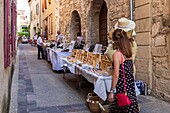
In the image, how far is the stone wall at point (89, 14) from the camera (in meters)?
6.98

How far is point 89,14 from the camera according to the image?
970 cm

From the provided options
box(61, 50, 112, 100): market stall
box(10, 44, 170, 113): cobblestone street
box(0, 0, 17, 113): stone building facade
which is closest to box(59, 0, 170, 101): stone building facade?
box(10, 44, 170, 113): cobblestone street

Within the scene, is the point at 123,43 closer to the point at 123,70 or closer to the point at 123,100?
the point at 123,70

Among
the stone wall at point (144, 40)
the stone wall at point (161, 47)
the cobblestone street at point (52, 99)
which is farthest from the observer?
the stone wall at point (144, 40)

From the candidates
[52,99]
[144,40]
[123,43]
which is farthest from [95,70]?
[123,43]

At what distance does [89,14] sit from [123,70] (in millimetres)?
7268

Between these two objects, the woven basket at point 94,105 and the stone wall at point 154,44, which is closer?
the woven basket at point 94,105

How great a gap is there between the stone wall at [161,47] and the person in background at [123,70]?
92.5 inches

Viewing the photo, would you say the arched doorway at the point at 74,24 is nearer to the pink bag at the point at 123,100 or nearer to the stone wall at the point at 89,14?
A: the stone wall at the point at 89,14

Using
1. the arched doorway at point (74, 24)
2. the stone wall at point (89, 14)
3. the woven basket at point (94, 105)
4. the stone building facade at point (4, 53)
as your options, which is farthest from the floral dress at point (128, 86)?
the arched doorway at point (74, 24)

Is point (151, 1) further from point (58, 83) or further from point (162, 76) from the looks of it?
point (58, 83)

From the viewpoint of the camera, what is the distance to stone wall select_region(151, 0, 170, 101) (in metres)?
4.85

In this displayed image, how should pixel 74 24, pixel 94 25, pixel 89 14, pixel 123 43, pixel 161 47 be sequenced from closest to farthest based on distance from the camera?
pixel 123 43 < pixel 161 47 < pixel 89 14 < pixel 94 25 < pixel 74 24

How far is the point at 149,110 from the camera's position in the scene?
4340mm
